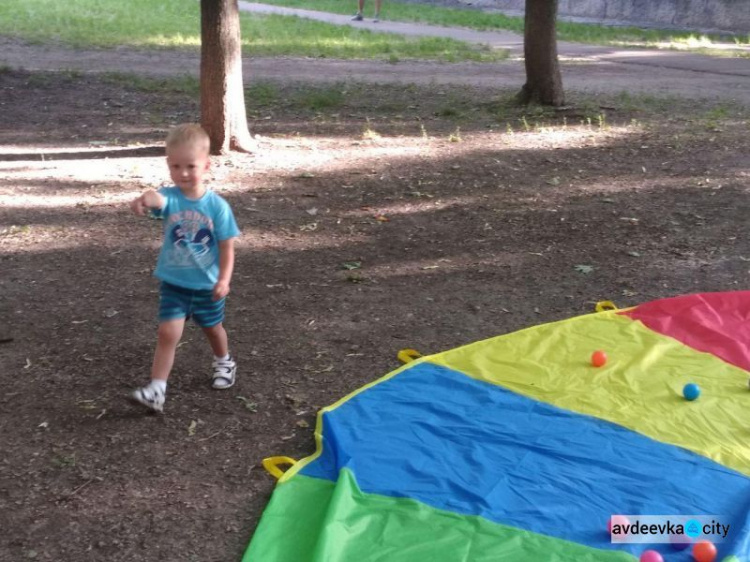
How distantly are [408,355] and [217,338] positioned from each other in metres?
1.01

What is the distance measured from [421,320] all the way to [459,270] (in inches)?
34.8

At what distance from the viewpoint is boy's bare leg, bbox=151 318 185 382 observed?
3.79 m

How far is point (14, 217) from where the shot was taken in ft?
21.2

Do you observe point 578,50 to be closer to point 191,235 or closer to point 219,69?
point 219,69

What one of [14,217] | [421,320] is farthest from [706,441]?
[14,217]

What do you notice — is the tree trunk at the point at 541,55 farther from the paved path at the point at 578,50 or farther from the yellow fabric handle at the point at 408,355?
the yellow fabric handle at the point at 408,355

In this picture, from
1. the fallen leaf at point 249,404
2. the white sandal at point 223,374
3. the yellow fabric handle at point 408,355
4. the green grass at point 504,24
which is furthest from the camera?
the green grass at point 504,24

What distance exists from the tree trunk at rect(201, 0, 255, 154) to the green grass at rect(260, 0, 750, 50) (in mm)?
12193

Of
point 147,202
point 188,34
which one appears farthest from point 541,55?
point 188,34

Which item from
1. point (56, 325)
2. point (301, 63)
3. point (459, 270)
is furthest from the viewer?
point (301, 63)

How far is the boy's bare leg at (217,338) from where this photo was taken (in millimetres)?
4008

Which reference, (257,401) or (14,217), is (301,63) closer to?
(14,217)

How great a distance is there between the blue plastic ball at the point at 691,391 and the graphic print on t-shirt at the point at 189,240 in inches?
88.4

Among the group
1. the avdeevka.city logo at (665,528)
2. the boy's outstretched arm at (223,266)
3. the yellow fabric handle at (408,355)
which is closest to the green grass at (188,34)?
the yellow fabric handle at (408,355)
